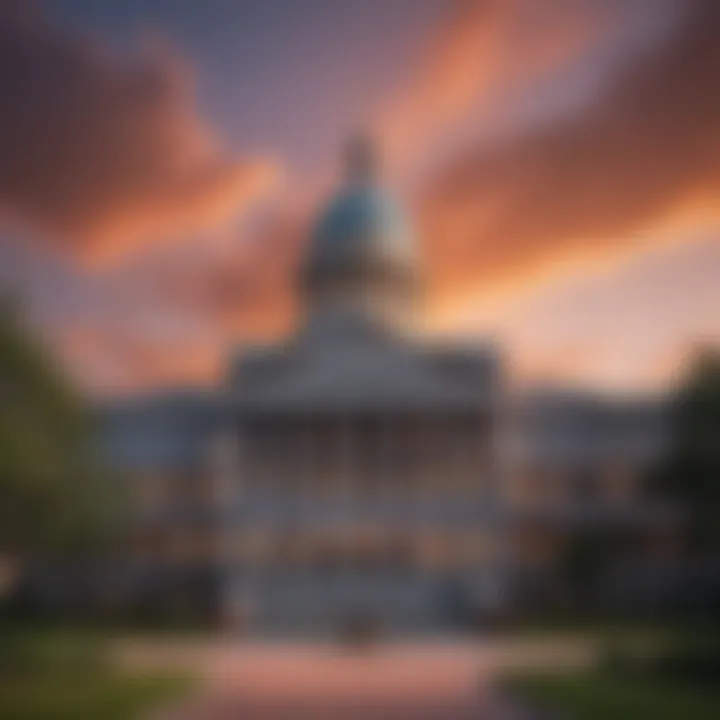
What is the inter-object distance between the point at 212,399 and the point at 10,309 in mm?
1234

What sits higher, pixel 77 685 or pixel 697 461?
pixel 697 461

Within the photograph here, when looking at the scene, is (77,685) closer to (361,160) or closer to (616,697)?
(616,697)

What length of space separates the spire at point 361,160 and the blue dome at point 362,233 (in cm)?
7

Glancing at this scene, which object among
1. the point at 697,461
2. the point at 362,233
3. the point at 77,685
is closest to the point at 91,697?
the point at 77,685

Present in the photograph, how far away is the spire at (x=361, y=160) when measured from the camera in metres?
6.11

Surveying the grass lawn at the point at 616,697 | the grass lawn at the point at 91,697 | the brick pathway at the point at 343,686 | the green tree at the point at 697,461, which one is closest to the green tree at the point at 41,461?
Result: the grass lawn at the point at 91,697

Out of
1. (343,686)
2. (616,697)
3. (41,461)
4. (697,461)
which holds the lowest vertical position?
(616,697)

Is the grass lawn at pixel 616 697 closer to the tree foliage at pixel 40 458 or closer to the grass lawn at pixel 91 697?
the grass lawn at pixel 91 697

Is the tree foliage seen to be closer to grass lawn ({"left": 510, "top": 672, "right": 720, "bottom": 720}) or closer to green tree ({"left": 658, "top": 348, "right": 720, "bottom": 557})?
grass lawn ({"left": 510, "top": 672, "right": 720, "bottom": 720})

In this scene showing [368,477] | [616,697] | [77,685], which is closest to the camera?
[616,697]

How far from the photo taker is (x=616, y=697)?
6059 millimetres

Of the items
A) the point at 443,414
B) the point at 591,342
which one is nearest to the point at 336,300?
the point at 443,414

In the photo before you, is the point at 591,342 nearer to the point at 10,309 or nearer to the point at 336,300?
the point at 336,300

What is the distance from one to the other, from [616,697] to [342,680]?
4.76 feet
